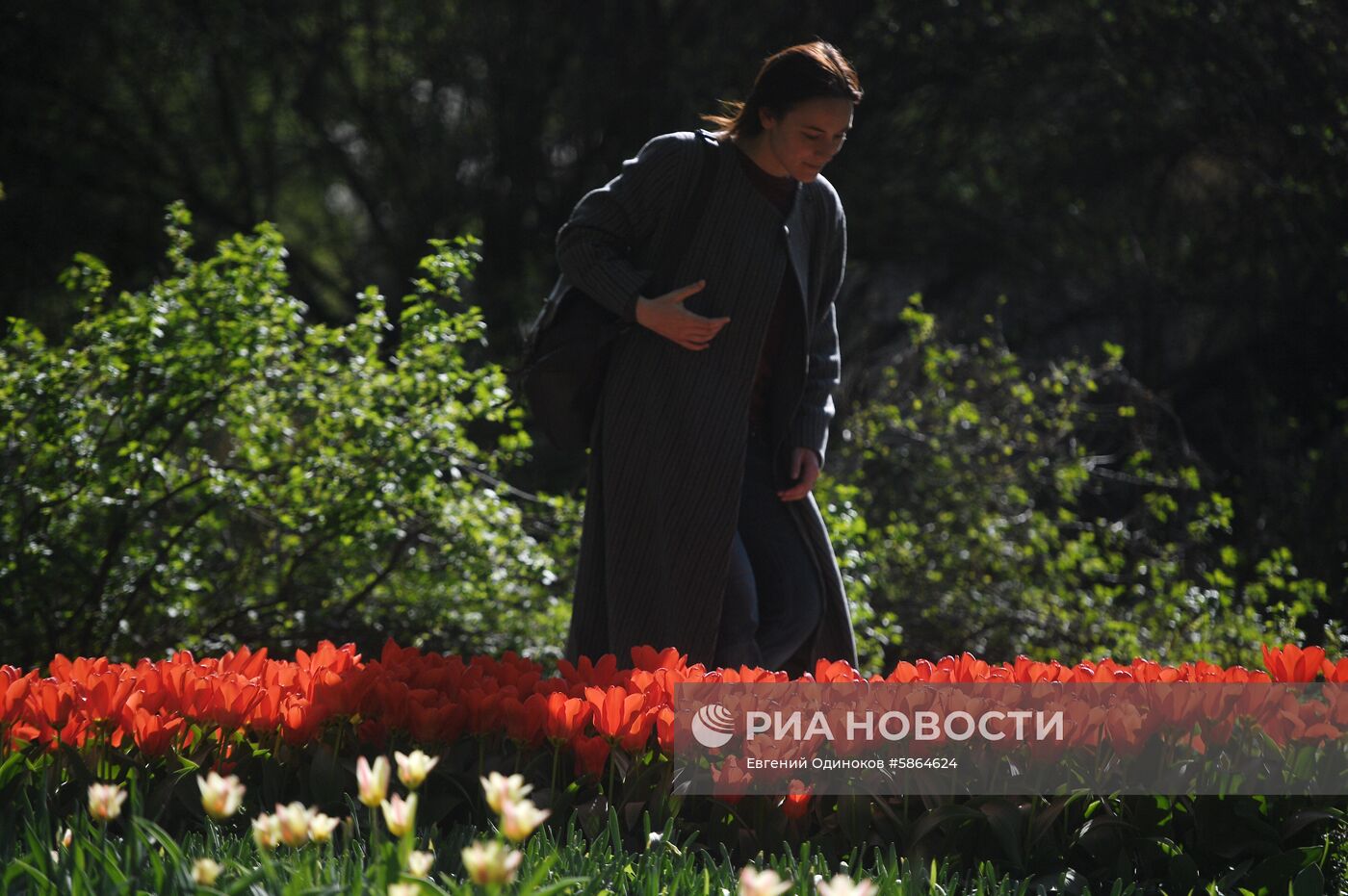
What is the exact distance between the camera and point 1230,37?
23.8ft

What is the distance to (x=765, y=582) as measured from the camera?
318 centimetres

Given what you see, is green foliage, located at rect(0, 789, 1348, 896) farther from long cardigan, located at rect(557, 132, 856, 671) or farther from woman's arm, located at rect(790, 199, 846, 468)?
woman's arm, located at rect(790, 199, 846, 468)

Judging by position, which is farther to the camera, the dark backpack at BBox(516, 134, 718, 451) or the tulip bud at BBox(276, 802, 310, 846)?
the dark backpack at BBox(516, 134, 718, 451)

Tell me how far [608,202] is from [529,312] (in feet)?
19.3

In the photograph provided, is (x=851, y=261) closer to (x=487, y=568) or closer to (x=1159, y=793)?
(x=487, y=568)

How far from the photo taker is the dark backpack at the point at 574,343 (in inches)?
120

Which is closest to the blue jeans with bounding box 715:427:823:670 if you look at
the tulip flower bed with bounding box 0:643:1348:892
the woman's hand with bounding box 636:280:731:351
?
the woman's hand with bounding box 636:280:731:351

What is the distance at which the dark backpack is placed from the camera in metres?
3.05

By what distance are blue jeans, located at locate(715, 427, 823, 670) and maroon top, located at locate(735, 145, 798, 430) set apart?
0.06 meters

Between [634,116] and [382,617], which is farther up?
[634,116]

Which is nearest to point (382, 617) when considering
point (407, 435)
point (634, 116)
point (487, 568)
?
point (487, 568)

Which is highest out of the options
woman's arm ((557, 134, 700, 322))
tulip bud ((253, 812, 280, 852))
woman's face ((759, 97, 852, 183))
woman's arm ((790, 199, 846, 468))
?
woman's face ((759, 97, 852, 183))

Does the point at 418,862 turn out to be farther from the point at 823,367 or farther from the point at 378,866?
the point at 823,367

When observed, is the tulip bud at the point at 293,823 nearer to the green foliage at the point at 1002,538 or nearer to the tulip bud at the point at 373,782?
the tulip bud at the point at 373,782
